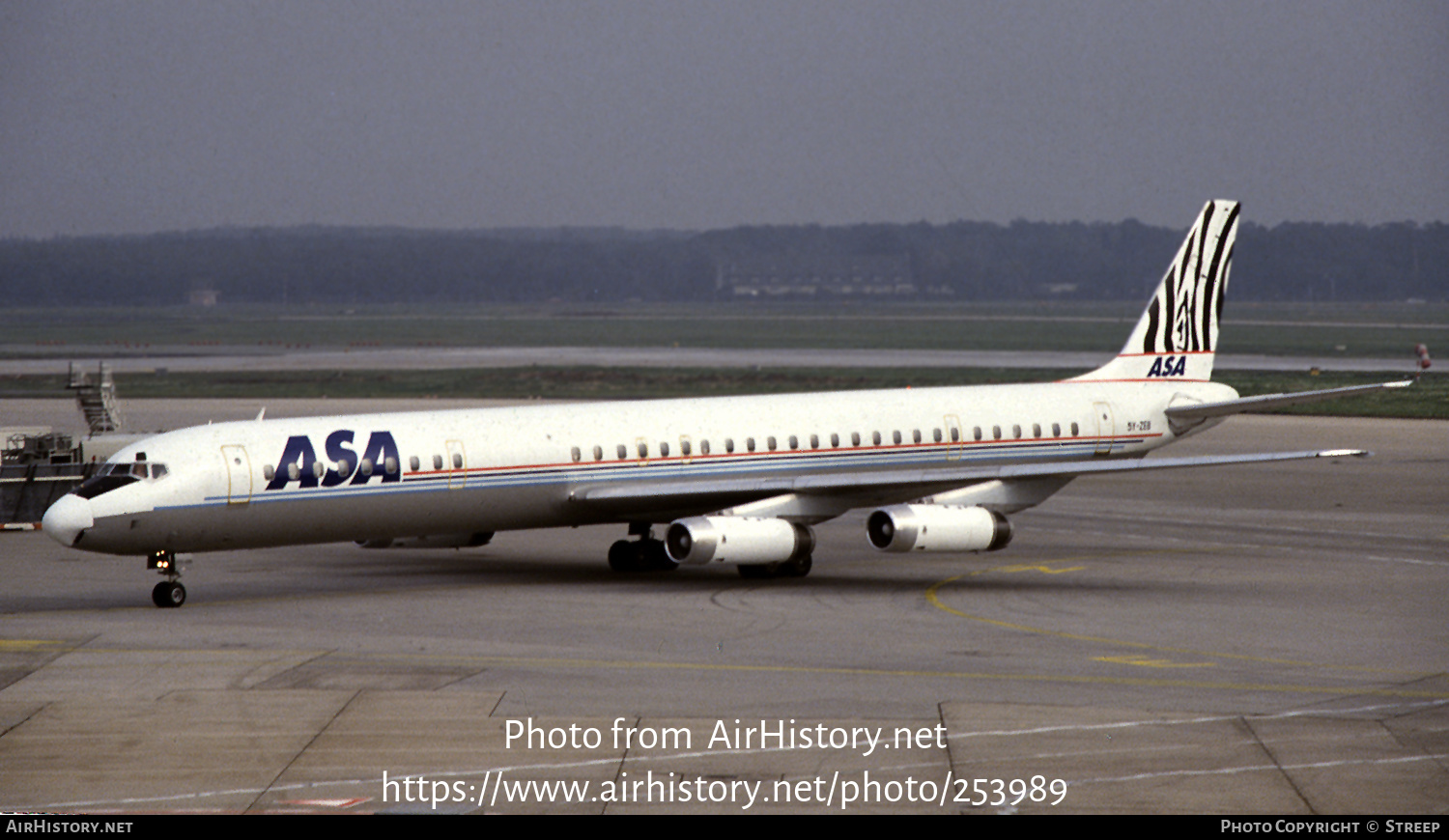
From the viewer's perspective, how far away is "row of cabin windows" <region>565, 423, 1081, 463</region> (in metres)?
36.0

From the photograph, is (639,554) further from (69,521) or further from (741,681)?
(741,681)

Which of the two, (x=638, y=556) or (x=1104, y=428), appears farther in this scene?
(x=1104, y=428)

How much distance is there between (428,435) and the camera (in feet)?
111

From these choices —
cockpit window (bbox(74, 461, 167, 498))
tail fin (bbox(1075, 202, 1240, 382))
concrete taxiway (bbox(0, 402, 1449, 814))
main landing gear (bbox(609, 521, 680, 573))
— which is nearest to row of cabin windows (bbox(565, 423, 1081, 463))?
main landing gear (bbox(609, 521, 680, 573))

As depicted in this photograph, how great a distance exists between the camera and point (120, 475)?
103 ft

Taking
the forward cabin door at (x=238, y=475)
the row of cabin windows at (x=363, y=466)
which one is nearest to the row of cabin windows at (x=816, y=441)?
the row of cabin windows at (x=363, y=466)

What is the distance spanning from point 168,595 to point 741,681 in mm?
13024

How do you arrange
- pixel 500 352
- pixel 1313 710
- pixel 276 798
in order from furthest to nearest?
1. pixel 500 352
2. pixel 1313 710
3. pixel 276 798

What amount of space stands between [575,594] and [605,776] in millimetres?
14787

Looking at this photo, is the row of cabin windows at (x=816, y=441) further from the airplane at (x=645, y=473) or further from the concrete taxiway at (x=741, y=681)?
the concrete taxiway at (x=741, y=681)

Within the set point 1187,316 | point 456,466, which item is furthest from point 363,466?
point 1187,316

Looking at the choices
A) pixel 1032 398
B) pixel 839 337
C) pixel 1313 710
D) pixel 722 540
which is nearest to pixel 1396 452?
pixel 1032 398

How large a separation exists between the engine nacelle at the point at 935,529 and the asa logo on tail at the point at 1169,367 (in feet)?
36.9
